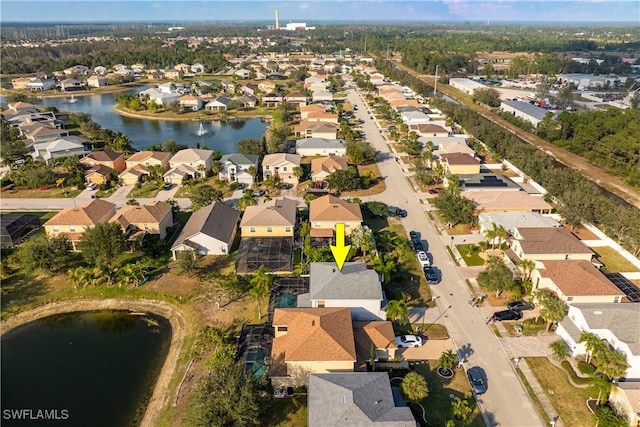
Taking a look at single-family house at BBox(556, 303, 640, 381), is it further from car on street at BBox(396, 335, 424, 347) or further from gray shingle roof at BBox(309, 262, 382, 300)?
gray shingle roof at BBox(309, 262, 382, 300)

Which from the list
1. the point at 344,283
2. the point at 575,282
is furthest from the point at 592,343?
the point at 344,283

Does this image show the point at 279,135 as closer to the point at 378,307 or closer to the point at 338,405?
the point at 378,307

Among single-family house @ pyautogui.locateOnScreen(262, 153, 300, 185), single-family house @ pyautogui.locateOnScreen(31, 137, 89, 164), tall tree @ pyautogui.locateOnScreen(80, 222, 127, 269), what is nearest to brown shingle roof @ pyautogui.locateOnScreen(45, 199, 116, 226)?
tall tree @ pyautogui.locateOnScreen(80, 222, 127, 269)

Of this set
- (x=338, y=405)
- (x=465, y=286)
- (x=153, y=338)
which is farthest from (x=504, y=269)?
(x=153, y=338)

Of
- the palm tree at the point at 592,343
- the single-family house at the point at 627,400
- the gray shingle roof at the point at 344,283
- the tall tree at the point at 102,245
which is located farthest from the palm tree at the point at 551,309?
A: the tall tree at the point at 102,245

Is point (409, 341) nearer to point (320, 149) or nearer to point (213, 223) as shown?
point (213, 223)
